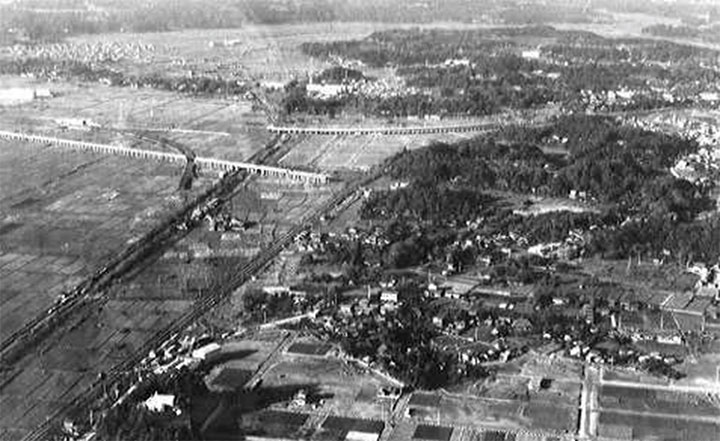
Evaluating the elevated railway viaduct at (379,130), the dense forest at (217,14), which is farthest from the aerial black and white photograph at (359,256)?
the dense forest at (217,14)

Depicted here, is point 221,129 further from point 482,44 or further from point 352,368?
point 482,44

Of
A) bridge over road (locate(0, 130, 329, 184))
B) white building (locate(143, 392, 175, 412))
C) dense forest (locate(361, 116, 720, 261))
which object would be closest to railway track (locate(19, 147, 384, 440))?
white building (locate(143, 392, 175, 412))

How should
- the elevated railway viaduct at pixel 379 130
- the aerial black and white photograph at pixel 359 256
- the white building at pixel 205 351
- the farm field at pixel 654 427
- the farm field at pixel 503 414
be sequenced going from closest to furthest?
the farm field at pixel 654 427, the farm field at pixel 503 414, the aerial black and white photograph at pixel 359 256, the white building at pixel 205 351, the elevated railway viaduct at pixel 379 130

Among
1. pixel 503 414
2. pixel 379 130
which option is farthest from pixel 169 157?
pixel 503 414

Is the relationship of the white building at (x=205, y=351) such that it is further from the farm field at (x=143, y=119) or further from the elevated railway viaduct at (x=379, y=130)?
the elevated railway viaduct at (x=379, y=130)

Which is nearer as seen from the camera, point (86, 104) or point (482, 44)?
point (86, 104)

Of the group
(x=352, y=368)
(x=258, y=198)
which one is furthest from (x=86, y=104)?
(x=352, y=368)

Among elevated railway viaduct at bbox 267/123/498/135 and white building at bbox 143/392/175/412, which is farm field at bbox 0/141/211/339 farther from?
elevated railway viaduct at bbox 267/123/498/135
